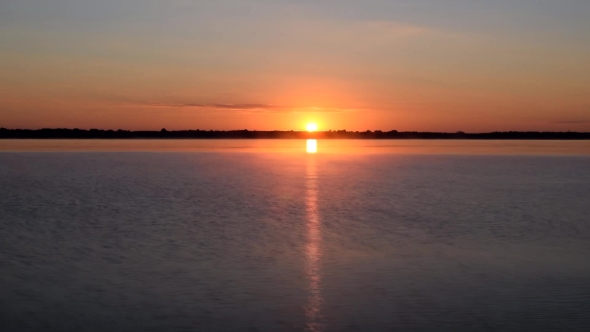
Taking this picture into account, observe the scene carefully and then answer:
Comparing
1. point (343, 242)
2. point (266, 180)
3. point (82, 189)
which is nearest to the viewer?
point (343, 242)

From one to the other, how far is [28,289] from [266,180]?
1513 centimetres

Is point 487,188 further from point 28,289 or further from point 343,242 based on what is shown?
point 28,289

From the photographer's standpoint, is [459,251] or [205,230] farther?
[205,230]

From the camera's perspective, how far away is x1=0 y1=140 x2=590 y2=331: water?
5586 mm

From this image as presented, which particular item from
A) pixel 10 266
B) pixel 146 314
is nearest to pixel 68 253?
pixel 10 266

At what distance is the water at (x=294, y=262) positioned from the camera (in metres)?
5.59

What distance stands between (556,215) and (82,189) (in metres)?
11.7

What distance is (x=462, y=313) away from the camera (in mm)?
5684

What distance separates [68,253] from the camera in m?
8.39

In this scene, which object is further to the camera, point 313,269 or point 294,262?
point 294,262

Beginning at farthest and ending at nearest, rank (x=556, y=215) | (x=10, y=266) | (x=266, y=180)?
(x=266, y=180) → (x=556, y=215) → (x=10, y=266)

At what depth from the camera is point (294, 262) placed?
26.0ft

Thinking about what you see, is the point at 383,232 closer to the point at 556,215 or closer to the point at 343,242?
the point at 343,242

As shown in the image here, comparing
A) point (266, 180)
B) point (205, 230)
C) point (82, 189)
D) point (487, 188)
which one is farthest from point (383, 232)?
point (266, 180)
